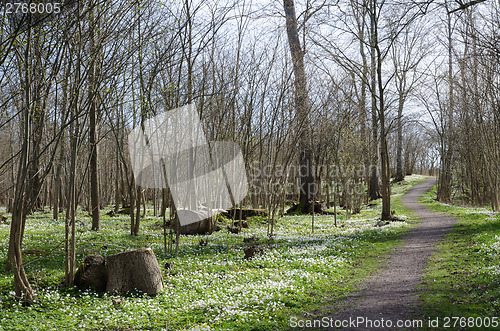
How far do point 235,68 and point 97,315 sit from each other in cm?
1496

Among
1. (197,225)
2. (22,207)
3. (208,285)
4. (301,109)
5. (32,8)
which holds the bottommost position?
(208,285)

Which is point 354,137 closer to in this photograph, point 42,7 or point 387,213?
point 387,213

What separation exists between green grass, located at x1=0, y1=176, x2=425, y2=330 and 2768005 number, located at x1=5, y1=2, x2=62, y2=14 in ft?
16.5

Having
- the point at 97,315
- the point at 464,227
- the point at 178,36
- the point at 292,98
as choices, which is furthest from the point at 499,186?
the point at 97,315

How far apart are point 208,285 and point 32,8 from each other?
7213 millimetres

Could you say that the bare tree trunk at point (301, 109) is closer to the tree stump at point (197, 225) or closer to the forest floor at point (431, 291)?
the tree stump at point (197, 225)

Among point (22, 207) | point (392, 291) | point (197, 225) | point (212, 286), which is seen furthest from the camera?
point (197, 225)

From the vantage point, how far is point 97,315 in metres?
7.16

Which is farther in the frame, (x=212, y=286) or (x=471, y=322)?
(x=212, y=286)

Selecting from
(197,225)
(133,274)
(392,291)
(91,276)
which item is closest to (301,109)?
(197,225)

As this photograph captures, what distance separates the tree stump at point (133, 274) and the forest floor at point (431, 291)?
4271 millimetres

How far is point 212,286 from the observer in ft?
30.0

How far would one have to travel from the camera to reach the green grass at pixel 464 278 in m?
6.84

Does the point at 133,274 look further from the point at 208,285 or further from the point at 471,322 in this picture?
the point at 471,322
